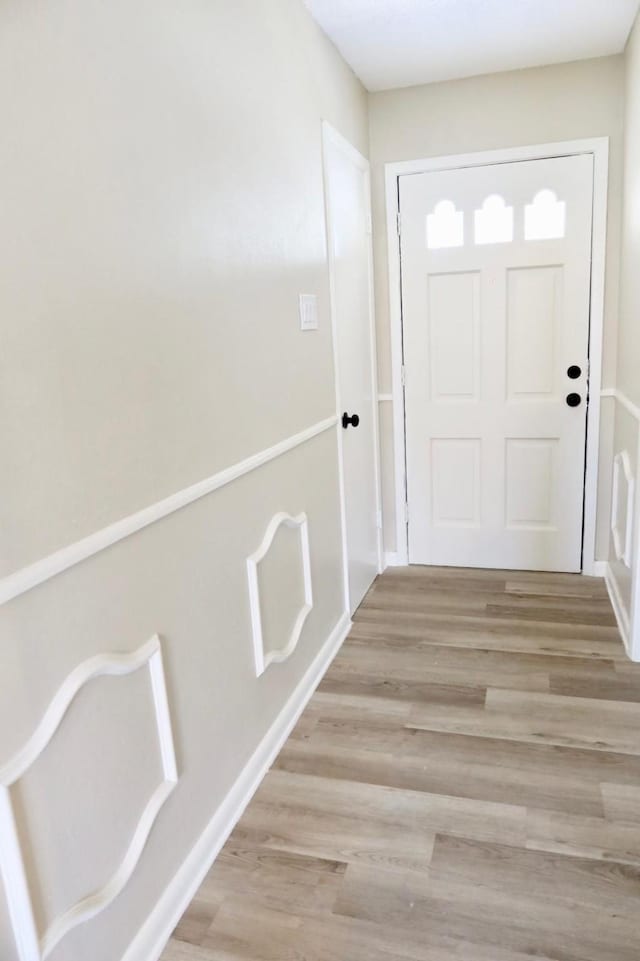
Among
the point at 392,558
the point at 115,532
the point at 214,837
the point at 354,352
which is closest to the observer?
the point at 115,532

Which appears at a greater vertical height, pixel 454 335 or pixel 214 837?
pixel 454 335

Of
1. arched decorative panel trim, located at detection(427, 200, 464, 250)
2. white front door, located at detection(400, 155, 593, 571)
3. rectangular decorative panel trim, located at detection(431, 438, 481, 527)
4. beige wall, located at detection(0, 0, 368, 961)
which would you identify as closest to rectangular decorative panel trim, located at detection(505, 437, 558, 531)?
white front door, located at detection(400, 155, 593, 571)

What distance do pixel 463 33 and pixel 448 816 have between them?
8.77ft

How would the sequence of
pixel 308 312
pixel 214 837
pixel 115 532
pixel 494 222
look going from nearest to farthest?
pixel 115 532
pixel 214 837
pixel 308 312
pixel 494 222

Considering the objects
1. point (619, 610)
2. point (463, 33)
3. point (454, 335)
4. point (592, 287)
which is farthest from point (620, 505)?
point (463, 33)

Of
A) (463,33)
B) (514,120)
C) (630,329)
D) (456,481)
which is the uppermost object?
(463,33)

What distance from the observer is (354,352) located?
10.1 feet

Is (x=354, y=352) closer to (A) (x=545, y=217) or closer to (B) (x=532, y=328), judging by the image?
(B) (x=532, y=328)

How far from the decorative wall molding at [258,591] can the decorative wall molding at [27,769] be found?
1.68 feet

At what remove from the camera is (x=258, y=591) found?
2008 millimetres

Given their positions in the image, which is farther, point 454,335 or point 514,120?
point 454,335

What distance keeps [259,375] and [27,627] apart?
1.10 metres

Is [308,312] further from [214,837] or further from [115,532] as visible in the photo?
[214,837]

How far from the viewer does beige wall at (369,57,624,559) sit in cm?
299
